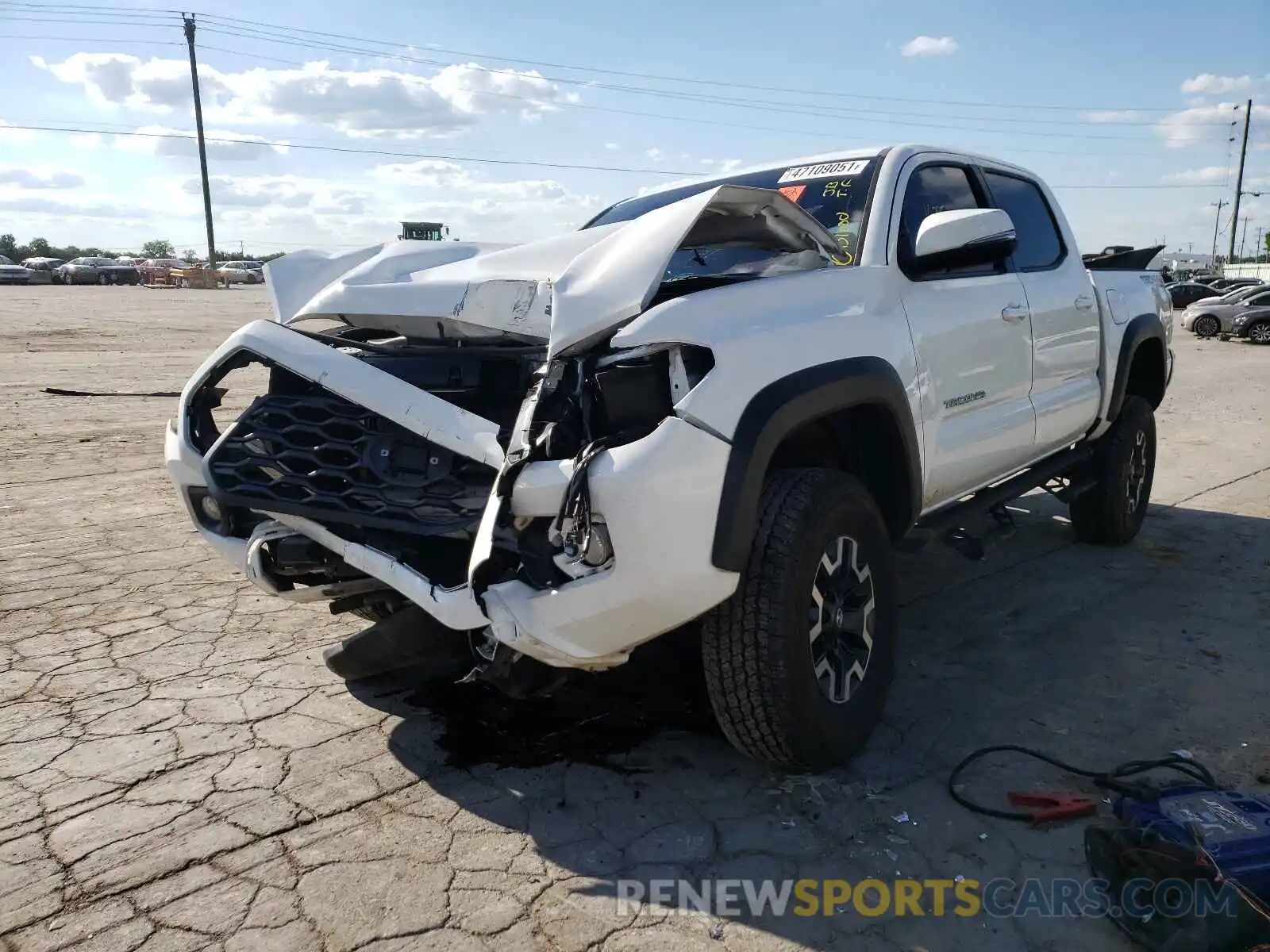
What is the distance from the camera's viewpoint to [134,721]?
132 inches

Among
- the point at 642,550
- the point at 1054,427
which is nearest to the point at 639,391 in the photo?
the point at 642,550

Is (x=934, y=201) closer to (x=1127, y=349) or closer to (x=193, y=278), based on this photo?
(x=1127, y=349)

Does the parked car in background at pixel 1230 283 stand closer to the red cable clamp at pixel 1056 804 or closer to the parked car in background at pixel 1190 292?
the parked car in background at pixel 1190 292

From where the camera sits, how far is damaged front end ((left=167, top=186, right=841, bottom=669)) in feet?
8.02

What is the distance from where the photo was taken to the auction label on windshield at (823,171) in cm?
383

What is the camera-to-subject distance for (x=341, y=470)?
9.59 ft

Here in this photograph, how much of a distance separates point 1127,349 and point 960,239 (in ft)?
8.04

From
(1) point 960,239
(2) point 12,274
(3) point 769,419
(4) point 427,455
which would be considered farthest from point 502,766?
(2) point 12,274

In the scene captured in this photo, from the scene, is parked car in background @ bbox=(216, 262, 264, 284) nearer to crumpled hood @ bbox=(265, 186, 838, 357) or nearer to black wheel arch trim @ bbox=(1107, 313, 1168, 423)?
black wheel arch trim @ bbox=(1107, 313, 1168, 423)

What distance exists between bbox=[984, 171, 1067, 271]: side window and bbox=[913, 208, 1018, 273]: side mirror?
2.97 ft

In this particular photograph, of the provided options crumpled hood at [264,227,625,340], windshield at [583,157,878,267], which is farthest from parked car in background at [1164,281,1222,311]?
crumpled hood at [264,227,625,340]

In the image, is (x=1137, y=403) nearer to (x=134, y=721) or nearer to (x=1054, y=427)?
(x=1054, y=427)

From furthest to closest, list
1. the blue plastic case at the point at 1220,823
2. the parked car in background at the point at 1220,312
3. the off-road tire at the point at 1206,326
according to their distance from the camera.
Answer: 1. the off-road tire at the point at 1206,326
2. the parked car in background at the point at 1220,312
3. the blue plastic case at the point at 1220,823

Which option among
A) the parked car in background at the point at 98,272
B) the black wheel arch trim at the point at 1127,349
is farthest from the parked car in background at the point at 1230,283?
the parked car in background at the point at 98,272
